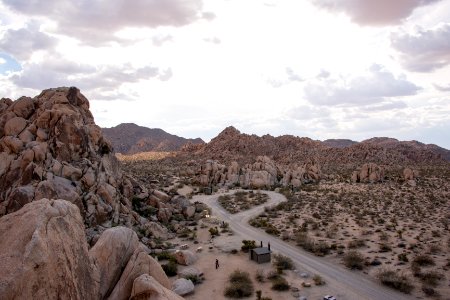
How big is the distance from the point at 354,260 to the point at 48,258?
24.6 meters

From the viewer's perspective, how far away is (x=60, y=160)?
32.7 m

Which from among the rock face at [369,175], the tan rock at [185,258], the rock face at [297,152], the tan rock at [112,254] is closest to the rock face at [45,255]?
the tan rock at [112,254]

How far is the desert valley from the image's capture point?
962cm

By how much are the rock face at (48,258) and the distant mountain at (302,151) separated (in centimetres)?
10759

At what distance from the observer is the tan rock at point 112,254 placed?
12.3 meters

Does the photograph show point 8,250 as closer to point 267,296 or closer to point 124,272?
point 124,272

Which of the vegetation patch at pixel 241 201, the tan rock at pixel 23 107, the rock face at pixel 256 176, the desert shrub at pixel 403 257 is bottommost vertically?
the desert shrub at pixel 403 257

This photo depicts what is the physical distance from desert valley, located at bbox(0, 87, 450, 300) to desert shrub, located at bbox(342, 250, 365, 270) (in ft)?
0.26

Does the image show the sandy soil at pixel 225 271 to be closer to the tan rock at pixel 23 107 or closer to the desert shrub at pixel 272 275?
the desert shrub at pixel 272 275

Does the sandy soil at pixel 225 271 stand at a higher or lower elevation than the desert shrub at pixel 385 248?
lower

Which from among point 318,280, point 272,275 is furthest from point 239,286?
point 318,280

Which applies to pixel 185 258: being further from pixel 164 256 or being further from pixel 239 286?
pixel 239 286

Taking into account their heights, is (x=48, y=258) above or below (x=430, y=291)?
above

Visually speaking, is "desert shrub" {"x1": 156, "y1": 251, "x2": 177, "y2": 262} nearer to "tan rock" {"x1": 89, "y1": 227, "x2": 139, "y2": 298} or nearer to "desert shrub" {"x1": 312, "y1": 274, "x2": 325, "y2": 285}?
"desert shrub" {"x1": 312, "y1": 274, "x2": 325, "y2": 285}
